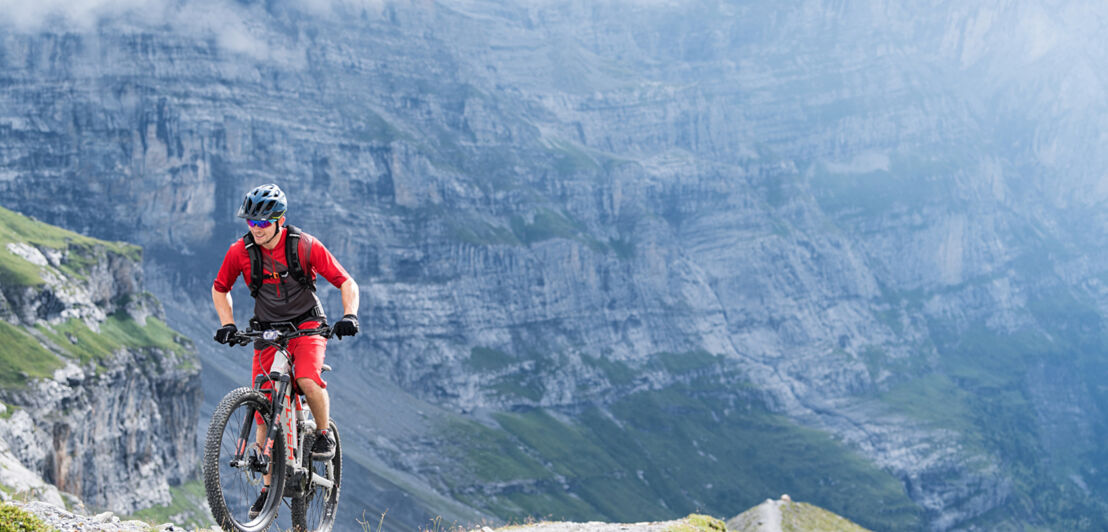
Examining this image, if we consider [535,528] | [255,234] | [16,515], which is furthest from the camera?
[535,528]

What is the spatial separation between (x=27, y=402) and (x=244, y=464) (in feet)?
546

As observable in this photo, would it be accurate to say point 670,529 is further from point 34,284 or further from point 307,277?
point 34,284

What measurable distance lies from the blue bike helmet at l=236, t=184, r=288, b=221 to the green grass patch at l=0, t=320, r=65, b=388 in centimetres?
16345

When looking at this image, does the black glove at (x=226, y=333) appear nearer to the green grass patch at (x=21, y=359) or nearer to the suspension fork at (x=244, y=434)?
the suspension fork at (x=244, y=434)

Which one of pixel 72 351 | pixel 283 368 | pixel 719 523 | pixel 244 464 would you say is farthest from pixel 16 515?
pixel 72 351

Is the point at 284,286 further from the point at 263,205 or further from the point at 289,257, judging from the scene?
the point at 263,205

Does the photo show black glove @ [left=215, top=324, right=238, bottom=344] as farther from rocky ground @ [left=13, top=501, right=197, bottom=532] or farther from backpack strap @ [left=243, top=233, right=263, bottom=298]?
rocky ground @ [left=13, top=501, right=197, bottom=532]

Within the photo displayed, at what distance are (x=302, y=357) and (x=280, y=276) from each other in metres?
1.69

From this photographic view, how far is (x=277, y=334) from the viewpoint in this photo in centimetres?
1811

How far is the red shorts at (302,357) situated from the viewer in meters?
18.6

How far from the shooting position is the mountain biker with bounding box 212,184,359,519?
722 inches

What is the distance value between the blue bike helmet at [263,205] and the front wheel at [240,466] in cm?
339

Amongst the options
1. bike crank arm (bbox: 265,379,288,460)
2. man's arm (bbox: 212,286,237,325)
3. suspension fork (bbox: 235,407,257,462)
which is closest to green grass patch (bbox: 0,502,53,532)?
suspension fork (bbox: 235,407,257,462)

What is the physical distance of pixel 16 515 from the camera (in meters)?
15.9
